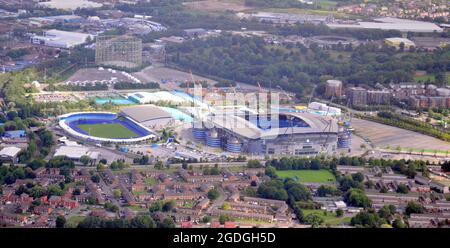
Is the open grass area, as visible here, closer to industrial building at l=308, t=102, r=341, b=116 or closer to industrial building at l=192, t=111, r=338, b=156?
industrial building at l=192, t=111, r=338, b=156

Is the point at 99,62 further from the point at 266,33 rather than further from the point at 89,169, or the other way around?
the point at 89,169

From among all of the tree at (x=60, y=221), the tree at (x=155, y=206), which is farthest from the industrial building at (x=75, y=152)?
the tree at (x=60, y=221)

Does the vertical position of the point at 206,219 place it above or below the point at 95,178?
above

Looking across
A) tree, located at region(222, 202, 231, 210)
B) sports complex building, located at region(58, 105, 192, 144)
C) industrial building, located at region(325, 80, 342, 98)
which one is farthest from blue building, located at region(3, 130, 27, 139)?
industrial building, located at region(325, 80, 342, 98)

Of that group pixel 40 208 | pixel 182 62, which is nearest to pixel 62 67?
pixel 182 62

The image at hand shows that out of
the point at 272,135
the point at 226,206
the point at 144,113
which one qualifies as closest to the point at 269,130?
the point at 272,135

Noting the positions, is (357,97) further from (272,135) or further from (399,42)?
(399,42)
